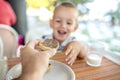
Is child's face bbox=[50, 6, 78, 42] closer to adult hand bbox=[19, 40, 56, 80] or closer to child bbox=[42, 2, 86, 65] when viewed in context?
child bbox=[42, 2, 86, 65]

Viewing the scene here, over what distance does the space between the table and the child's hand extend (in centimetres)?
2

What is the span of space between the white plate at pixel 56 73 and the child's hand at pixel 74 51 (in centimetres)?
9

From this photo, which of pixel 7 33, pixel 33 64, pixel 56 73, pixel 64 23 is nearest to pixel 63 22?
pixel 64 23

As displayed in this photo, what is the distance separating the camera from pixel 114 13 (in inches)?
99.4

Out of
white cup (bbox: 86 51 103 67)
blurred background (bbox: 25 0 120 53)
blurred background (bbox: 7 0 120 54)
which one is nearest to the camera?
white cup (bbox: 86 51 103 67)

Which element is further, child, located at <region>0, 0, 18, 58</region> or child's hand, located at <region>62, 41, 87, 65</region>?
child, located at <region>0, 0, 18, 58</region>

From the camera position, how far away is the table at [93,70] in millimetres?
828

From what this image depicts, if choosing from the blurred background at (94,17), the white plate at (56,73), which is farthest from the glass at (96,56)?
the blurred background at (94,17)

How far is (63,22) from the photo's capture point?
4.79 ft

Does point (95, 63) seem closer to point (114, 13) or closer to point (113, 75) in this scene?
point (113, 75)

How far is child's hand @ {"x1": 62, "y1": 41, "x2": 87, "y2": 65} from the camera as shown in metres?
0.96

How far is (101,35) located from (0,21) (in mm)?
1324

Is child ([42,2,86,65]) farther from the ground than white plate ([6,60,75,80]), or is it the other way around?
child ([42,2,86,65])

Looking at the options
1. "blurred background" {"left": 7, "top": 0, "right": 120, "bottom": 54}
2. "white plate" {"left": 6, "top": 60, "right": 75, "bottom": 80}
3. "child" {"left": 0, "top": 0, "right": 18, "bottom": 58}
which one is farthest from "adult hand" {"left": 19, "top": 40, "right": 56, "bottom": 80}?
"blurred background" {"left": 7, "top": 0, "right": 120, "bottom": 54}
